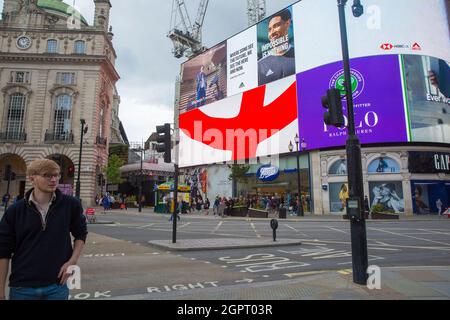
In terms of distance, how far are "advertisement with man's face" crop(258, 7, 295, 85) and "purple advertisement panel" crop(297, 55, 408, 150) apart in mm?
6094

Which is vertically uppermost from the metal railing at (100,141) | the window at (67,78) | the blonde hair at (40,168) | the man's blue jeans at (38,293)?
the window at (67,78)

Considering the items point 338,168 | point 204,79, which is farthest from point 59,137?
point 338,168

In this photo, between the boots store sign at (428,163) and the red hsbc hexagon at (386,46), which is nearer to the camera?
the boots store sign at (428,163)

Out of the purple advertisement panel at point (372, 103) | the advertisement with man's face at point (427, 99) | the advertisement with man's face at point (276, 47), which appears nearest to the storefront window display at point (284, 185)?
the purple advertisement panel at point (372, 103)

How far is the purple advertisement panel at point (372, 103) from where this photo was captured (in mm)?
33688

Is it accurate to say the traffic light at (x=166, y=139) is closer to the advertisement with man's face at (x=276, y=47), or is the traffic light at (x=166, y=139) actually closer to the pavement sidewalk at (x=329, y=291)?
the pavement sidewalk at (x=329, y=291)

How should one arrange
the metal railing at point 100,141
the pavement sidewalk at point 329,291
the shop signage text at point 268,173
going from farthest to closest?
the metal railing at point 100,141, the shop signage text at point 268,173, the pavement sidewalk at point 329,291

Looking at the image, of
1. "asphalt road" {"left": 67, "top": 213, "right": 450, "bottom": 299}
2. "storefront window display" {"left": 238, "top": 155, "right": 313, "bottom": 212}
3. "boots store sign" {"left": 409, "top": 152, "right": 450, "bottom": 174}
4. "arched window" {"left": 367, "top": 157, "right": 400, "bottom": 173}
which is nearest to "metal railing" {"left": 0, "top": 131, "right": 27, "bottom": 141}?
"storefront window display" {"left": 238, "top": 155, "right": 313, "bottom": 212}

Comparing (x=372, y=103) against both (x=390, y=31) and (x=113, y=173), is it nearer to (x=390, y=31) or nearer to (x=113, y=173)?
(x=390, y=31)

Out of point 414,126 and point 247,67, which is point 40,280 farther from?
point 247,67

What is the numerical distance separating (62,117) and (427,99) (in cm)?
4342

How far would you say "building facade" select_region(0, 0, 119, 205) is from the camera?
43.9 m

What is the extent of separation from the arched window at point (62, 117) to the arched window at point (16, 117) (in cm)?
419

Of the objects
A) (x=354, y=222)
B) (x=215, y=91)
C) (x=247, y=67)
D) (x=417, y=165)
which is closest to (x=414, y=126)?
(x=417, y=165)
